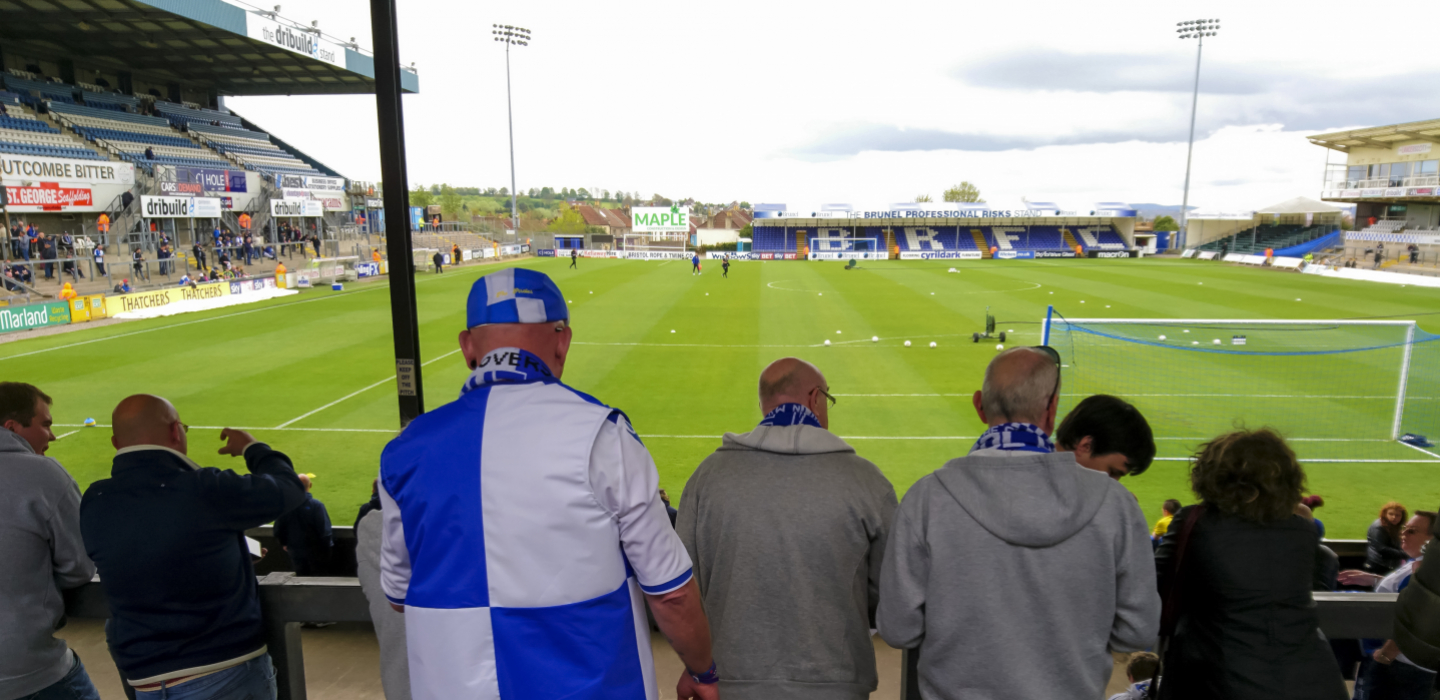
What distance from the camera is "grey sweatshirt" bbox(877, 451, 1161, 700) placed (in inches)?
65.0

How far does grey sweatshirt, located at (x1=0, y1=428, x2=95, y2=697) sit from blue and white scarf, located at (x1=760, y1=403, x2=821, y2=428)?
1.96 meters

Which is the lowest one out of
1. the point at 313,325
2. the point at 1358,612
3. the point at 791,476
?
the point at 313,325

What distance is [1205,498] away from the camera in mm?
1880

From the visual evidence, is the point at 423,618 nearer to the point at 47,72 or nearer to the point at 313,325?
the point at 313,325

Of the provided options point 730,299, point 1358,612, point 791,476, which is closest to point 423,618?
point 791,476

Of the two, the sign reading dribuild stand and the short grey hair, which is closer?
the short grey hair

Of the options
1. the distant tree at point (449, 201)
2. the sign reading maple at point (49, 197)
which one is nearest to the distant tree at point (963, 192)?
the distant tree at point (449, 201)

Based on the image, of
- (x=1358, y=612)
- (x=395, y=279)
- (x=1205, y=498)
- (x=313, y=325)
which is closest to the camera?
(x=1205, y=498)

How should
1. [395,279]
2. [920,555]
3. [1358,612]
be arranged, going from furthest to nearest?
[395,279], [1358,612], [920,555]

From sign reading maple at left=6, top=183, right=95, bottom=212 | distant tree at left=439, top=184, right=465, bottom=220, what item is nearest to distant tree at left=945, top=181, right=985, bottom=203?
distant tree at left=439, top=184, right=465, bottom=220

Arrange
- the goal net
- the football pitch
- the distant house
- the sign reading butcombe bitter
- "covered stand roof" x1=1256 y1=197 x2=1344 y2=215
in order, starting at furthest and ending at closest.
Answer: the distant house < the sign reading butcombe bitter < "covered stand roof" x1=1256 y1=197 x2=1344 y2=215 < the goal net < the football pitch

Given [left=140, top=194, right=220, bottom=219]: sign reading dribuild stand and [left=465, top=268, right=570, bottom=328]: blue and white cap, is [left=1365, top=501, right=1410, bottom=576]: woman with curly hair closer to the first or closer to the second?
[left=465, top=268, right=570, bottom=328]: blue and white cap

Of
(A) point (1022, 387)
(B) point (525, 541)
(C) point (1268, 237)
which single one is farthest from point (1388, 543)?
(C) point (1268, 237)

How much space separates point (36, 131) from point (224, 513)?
2937 centimetres
